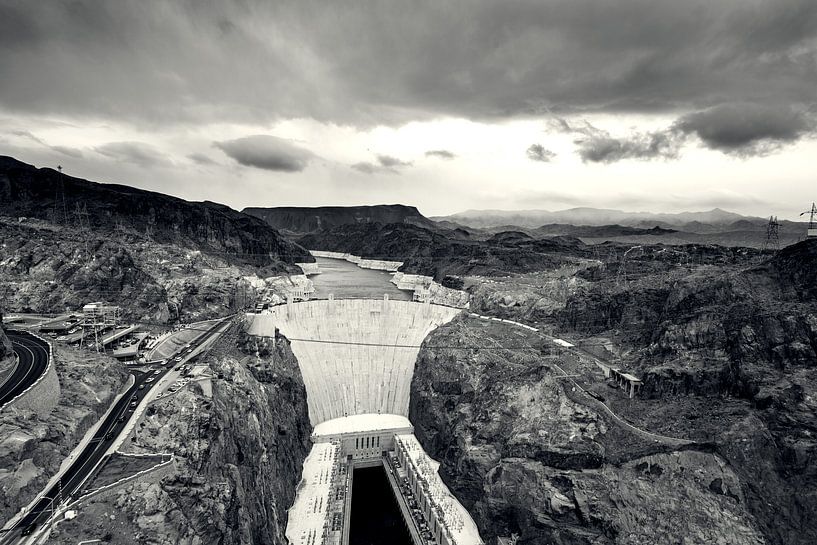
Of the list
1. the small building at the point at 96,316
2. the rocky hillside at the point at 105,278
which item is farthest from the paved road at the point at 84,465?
the rocky hillside at the point at 105,278

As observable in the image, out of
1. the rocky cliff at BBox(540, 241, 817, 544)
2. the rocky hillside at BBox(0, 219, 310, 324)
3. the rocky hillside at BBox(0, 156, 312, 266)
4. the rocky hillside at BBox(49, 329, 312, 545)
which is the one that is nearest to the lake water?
the rocky hillside at BBox(0, 156, 312, 266)

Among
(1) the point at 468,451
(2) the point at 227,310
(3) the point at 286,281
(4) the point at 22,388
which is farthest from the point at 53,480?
(3) the point at 286,281

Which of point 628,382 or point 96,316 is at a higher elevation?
point 96,316

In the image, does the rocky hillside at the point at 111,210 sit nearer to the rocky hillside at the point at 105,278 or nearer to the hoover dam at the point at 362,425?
the rocky hillside at the point at 105,278

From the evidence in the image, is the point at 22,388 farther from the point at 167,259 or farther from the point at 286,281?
the point at 286,281

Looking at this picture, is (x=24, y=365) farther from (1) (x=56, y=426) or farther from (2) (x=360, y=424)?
(2) (x=360, y=424)

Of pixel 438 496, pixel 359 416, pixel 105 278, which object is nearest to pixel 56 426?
pixel 438 496

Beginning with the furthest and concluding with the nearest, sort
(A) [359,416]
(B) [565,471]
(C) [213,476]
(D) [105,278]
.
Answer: (D) [105,278] < (A) [359,416] < (B) [565,471] < (C) [213,476]
